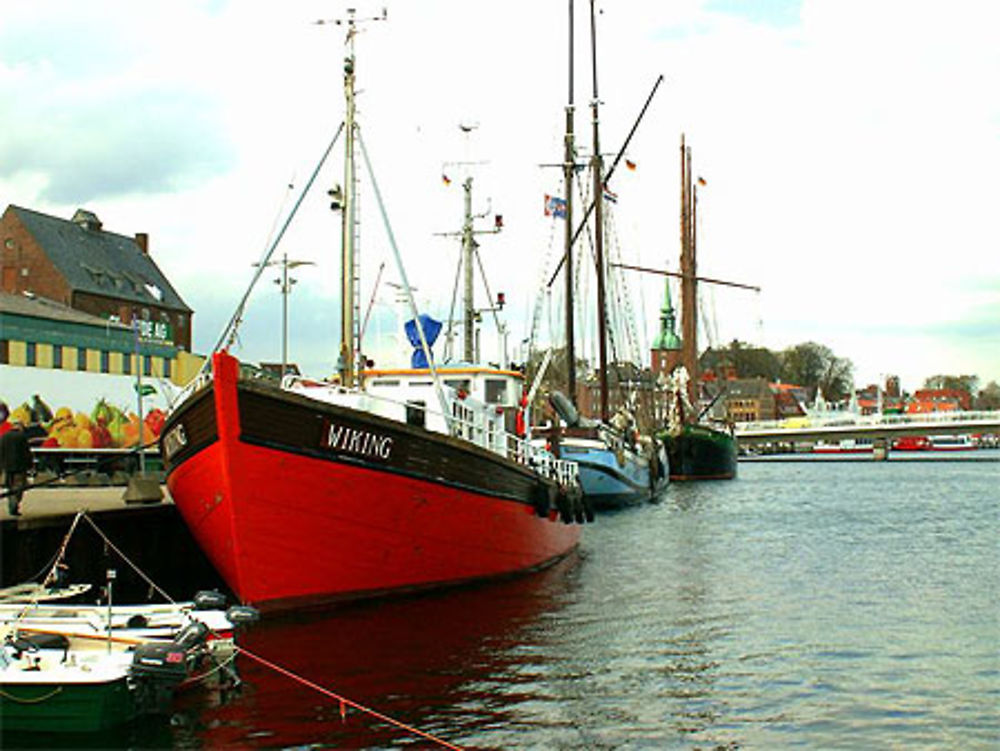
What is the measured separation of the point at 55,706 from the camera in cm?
1075

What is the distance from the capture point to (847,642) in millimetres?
16531

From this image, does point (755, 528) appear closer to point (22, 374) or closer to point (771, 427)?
point (22, 374)

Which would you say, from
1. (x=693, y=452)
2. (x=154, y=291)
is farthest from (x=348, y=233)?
(x=154, y=291)

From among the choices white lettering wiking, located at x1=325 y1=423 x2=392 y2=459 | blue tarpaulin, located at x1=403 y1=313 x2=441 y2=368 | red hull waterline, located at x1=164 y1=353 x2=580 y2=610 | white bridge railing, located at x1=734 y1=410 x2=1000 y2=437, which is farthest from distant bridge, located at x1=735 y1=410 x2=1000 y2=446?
white lettering wiking, located at x1=325 y1=423 x2=392 y2=459

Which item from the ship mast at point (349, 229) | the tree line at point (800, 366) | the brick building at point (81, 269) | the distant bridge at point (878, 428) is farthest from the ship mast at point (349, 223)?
the tree line at point (800, 366)

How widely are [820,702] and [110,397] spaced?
42520 mm

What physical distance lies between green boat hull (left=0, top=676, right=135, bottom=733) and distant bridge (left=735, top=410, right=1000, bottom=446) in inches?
4112

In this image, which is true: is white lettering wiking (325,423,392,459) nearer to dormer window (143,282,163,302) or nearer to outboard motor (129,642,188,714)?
outboard motor (129,642,188,714)

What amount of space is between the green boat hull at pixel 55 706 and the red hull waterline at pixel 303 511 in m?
5.10

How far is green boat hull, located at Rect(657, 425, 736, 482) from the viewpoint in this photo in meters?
75.2

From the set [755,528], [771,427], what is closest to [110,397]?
[755,528]

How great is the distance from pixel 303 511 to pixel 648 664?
5086mm

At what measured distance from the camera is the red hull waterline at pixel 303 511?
15.8 meters

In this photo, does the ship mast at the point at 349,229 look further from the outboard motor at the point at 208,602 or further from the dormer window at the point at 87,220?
the dormer window at the point at 87,220
